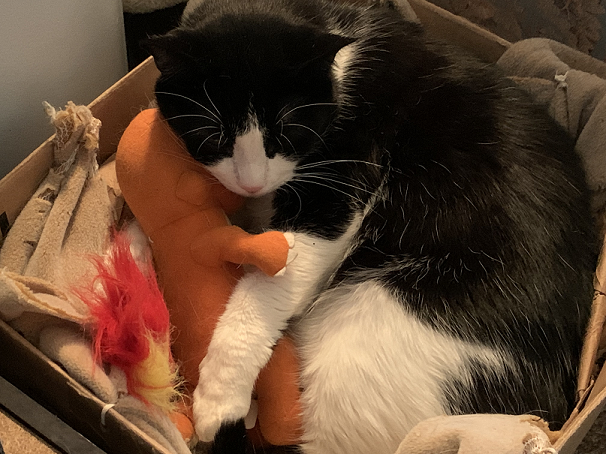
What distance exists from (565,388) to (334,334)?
41 cm

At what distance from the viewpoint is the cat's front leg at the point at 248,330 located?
38.2 inches

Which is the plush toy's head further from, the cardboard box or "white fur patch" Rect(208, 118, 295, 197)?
the cardboard box

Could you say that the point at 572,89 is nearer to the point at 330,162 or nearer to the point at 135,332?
the point at 330,162

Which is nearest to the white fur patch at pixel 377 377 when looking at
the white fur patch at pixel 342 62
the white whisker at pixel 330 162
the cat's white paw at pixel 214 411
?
the cat's white paw at pixel 214 411

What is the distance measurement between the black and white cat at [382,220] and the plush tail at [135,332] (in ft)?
0.27

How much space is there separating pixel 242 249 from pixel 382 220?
0.93 ft

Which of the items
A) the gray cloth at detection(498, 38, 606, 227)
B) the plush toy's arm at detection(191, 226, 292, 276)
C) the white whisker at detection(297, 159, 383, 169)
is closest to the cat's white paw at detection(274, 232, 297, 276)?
the plush toy's arm at detection(191, 226, 292, 276)

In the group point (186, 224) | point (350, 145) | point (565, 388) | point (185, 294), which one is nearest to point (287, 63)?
point (350, 145)

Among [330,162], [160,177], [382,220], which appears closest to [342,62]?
[330,162]

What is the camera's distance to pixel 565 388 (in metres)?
0.99

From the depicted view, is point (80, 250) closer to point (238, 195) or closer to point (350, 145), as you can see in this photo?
point (238, 195)

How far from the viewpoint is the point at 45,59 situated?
116 centimetres

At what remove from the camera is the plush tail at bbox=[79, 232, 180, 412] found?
0.93m

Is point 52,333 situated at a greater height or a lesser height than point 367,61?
lesser
